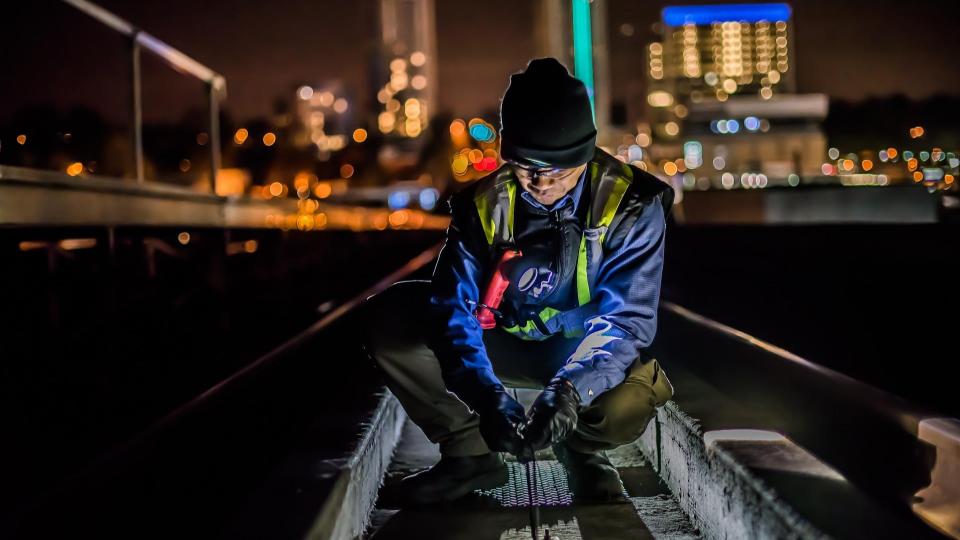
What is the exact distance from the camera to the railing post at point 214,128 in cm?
1380

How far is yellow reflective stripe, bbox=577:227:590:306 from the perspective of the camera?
11.3 ft

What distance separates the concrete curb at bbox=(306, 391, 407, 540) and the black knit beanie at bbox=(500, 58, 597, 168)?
120 centimetres

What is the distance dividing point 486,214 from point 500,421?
876mm

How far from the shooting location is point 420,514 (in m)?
3.32

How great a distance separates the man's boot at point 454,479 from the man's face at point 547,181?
105 cm

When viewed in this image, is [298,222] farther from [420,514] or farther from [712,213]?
[420,514]

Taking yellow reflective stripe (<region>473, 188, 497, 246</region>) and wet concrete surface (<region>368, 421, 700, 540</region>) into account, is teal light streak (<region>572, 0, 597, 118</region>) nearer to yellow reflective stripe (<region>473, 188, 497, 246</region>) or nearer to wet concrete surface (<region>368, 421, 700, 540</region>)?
yellow reflective stripe (<region>473, 188, 497, 246</region>)

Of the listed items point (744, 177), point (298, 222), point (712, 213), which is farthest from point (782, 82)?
point (298, 222)

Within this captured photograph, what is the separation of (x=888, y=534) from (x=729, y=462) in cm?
68

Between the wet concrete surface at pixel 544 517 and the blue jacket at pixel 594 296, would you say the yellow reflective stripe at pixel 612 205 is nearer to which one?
the blue jacket at pixel 594 296

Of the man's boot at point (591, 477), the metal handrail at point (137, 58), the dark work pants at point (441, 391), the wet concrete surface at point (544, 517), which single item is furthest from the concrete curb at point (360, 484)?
the metal handrail at point (137, 58)

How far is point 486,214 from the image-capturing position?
346 centimetres

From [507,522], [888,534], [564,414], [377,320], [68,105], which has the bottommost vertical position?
[507,522]

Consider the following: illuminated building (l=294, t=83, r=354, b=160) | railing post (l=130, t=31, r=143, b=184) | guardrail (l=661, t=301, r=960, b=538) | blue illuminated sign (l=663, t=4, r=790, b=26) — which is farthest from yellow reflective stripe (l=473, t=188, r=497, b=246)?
illuminated building (l=294, t=83, r=354, b=160)
